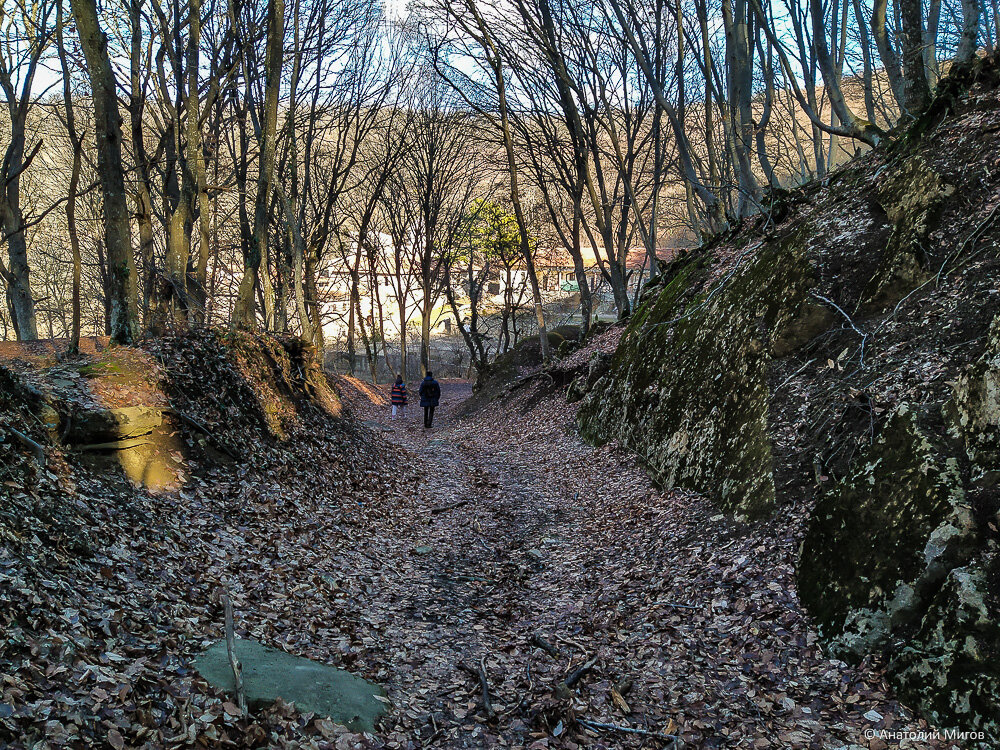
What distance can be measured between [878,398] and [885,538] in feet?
5.09

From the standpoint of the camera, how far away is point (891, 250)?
702cm

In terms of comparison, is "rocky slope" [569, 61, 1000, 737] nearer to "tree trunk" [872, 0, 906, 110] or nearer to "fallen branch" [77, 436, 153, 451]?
"tree trunk" [872, 0, 906, 110]

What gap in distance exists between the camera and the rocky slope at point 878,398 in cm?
401

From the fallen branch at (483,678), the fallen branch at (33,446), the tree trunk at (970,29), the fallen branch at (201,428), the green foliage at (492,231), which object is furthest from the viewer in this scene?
the green foliage at (492,231)

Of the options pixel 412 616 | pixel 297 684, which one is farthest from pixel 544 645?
pixel 297 684

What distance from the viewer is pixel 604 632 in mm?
5562

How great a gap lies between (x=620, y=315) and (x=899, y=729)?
53.9ft

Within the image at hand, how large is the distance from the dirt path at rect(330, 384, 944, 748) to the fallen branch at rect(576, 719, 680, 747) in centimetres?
2

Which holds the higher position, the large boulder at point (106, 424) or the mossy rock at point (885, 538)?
the large boulder at point (106, 424)

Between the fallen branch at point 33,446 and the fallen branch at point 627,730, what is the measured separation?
5.56m

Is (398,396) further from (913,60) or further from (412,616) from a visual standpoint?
(913,60)

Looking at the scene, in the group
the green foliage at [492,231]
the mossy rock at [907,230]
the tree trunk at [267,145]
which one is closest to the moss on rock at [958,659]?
the mossy rock at [907,230]

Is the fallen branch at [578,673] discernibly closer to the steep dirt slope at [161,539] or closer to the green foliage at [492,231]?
the steep dirt slope at [161,539]

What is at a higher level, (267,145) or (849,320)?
(267,145)
